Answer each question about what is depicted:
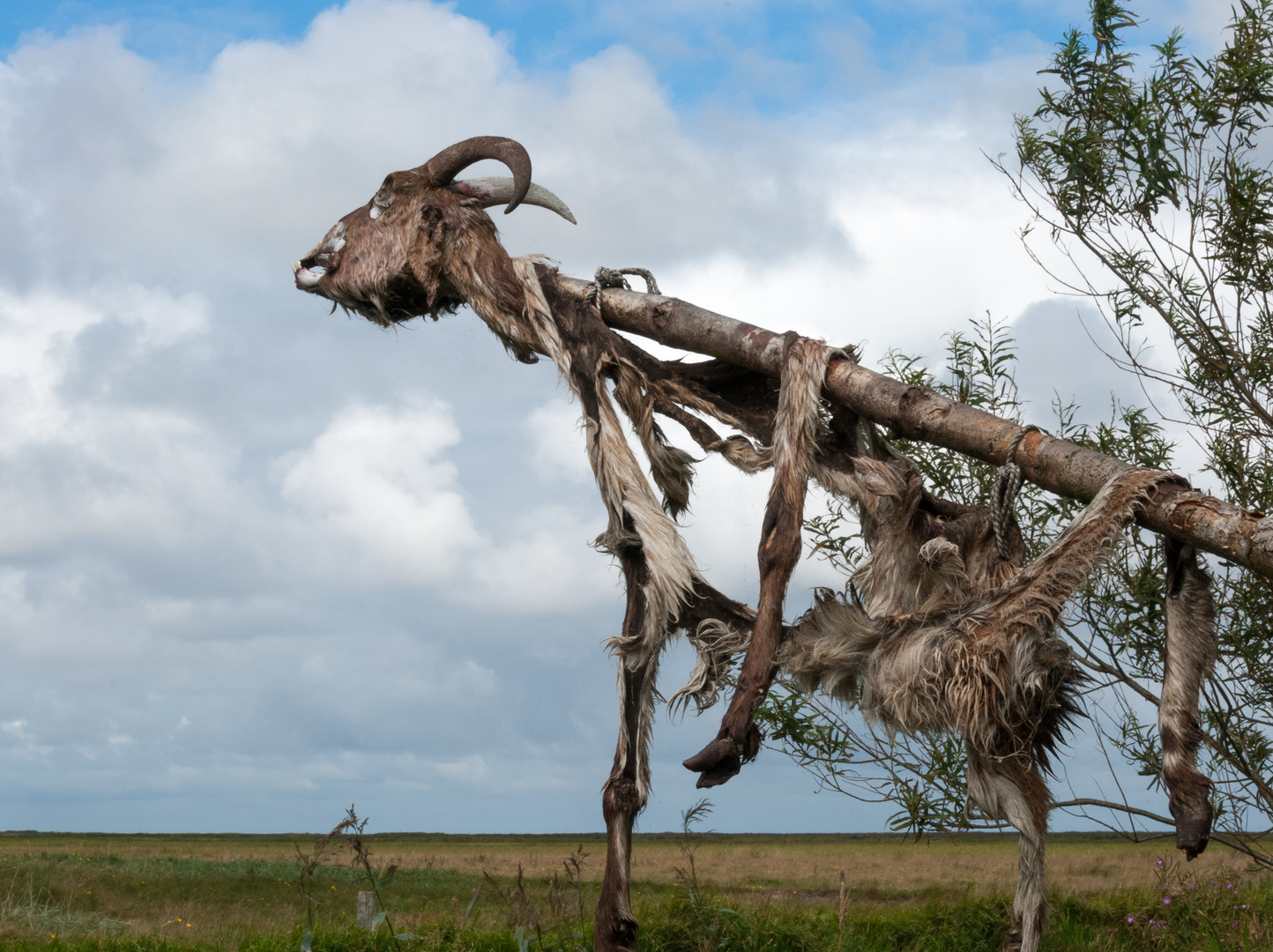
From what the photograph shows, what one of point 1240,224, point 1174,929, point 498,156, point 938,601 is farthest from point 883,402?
point 1174,929

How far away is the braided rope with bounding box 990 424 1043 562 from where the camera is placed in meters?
4.88

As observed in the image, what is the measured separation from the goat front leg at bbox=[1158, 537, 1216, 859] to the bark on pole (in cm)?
23

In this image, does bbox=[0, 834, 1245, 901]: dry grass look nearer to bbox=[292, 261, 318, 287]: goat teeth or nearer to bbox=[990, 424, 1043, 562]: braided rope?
bbox=[990, 424, 1043, 562]: braided rope

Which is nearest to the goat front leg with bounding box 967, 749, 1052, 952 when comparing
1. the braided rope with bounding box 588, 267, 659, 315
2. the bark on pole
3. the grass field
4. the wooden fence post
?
the grass field

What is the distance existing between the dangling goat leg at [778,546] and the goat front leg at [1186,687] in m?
1.68

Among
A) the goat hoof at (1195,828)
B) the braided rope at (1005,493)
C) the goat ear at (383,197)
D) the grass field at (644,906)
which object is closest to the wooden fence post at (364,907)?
the grass field at (644,906)

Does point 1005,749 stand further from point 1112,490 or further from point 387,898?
point 387,898

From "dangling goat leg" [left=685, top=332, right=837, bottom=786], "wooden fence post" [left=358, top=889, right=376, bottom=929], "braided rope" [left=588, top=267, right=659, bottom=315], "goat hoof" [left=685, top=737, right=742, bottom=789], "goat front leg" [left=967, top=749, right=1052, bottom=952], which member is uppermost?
"braided rope" [left=588, top=267, right=659, bottom=315]

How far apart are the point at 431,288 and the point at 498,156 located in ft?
2.88

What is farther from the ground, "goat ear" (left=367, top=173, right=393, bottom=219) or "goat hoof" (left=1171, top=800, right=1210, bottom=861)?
"goat ear" (left=367, top=173, right=393, bottom=219)

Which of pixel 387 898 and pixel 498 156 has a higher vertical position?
pixel 498 156

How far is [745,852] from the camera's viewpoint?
3944cm

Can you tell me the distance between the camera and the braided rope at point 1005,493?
4.88 metres

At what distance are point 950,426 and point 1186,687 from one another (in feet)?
5.14
